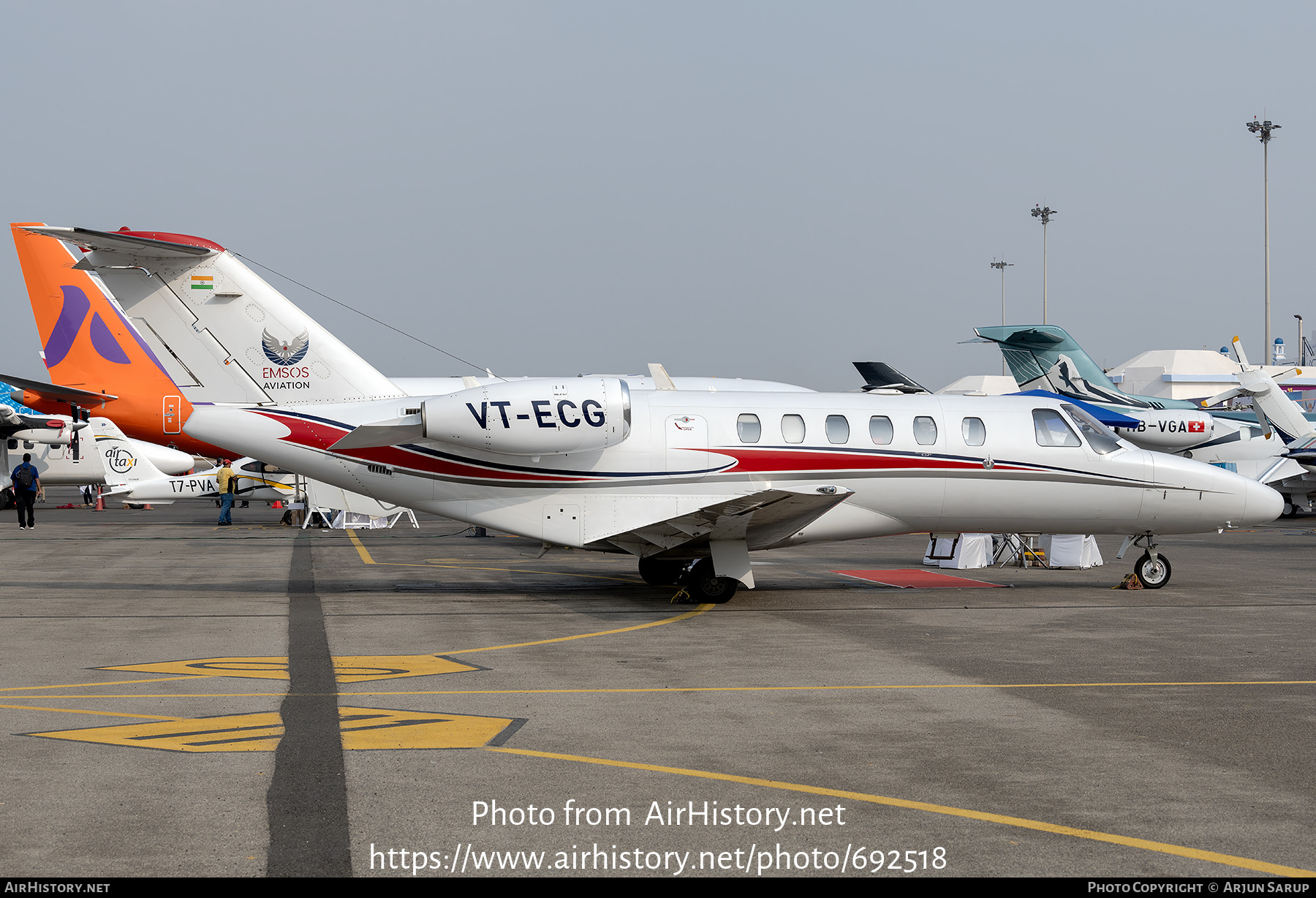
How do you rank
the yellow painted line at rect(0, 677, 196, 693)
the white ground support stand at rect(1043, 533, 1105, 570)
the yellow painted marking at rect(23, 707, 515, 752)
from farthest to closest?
1. the white ground support stand at rect(1043, 533, 1105, 570)
2. the yellow painted line at rect(0, 677, 196, 693)
3. the yellow painted marking at rect(23, 707, 515, 752)

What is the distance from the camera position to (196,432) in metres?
15.7

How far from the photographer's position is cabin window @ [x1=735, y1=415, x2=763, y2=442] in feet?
52.6

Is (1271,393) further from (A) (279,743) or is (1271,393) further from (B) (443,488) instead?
(A) (279,743)

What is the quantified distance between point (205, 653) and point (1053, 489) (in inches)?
469

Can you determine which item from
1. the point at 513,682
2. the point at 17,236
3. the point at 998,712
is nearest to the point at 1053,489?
the point at 998,712

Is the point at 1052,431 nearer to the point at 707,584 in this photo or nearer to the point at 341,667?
the point at 707,584

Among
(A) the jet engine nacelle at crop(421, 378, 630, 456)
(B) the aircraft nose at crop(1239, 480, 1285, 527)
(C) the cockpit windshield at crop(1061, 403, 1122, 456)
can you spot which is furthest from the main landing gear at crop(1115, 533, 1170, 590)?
(A) the jet engine nacelle at crop(421, 378, 630, 456)

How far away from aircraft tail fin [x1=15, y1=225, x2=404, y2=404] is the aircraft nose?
13.5 metres

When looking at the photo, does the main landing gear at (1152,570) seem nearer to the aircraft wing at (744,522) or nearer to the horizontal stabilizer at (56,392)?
the aircraft wing at (744,522)

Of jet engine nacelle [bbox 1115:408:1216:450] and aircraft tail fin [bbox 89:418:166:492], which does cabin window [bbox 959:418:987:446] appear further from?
aircraft tail fin [bbox 89:418:166:492]

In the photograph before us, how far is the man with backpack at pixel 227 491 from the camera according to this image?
124 ft

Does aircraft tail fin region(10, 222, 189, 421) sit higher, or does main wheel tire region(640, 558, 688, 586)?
aircraft tail fin region(10, 222, 189, 421)

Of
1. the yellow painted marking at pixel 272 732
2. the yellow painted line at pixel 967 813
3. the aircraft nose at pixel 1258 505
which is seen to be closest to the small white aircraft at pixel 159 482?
the aircraft nose at pixel 1258 505

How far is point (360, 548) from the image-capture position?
27.5 meters
